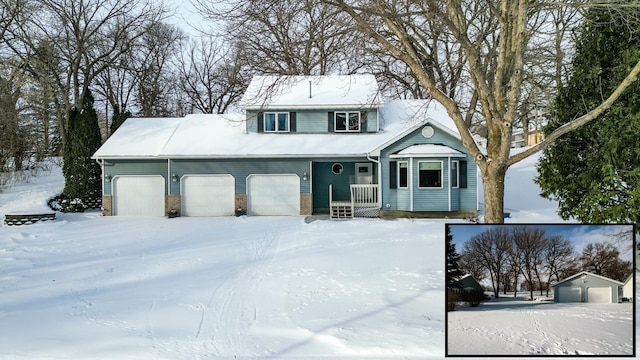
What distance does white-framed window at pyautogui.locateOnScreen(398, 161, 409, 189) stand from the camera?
57.4 feet

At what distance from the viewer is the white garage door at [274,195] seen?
61.0 ft

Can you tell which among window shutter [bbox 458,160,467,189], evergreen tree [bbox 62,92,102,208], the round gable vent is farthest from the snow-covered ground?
evergreen tree [bbox 62,92,102,208]

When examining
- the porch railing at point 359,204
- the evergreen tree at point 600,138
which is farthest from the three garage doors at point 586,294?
the porch railing at point 359,204

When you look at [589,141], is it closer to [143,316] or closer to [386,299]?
[386,299]

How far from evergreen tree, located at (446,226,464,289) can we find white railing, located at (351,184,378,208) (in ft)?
48.5

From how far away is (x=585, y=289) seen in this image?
275 cm

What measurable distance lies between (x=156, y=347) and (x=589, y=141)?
7521 mm

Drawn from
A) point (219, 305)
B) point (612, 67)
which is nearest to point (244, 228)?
point (219, 305)

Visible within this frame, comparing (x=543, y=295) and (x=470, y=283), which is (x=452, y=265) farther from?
(x=543, y=295)

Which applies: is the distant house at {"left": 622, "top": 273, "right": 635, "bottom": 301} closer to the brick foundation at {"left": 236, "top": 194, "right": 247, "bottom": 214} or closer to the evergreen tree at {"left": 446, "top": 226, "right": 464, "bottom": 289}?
the evergreen tree at {"left": 446, "top": 226, "right": 464, "bottom": 289}

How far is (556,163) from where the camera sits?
7793 millimetres

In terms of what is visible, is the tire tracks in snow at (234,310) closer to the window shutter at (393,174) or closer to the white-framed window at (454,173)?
the window shutter at (393,174)

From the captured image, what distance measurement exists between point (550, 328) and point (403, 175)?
15066 mm

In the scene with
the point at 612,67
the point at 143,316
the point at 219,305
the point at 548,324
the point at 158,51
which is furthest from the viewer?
the point at 158,51
